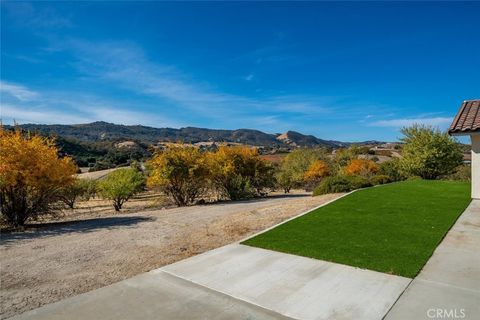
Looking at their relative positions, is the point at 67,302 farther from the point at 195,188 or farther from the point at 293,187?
the point at 293,187

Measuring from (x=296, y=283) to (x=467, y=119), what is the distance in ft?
35.6

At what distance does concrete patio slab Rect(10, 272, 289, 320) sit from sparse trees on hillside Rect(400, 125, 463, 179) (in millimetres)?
19549

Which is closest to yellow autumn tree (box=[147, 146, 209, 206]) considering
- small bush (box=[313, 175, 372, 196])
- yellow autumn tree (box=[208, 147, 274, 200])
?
yellow autumn tree (box=[208, 147, 274, 200])

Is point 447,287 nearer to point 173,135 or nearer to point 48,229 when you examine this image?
point 48,229

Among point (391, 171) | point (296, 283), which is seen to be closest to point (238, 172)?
point (391, 171)

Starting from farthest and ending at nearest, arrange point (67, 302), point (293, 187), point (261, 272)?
point (293, 187), point (261, 272), point (67, 302)

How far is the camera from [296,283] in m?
5.05

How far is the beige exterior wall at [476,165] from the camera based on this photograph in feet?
37.9

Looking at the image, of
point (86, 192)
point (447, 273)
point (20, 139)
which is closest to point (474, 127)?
point (447, 273)

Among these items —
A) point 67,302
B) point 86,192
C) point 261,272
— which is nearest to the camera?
point 67,302

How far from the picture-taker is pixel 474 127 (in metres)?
11.4

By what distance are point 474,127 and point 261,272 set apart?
10.0m

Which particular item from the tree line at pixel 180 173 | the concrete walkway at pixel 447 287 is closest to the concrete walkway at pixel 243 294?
the concrete walkway at pixel 447 287

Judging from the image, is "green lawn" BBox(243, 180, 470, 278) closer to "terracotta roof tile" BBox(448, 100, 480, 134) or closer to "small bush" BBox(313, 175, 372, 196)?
"terracotta roof tile" BBox(448, 100, 480, 134)
